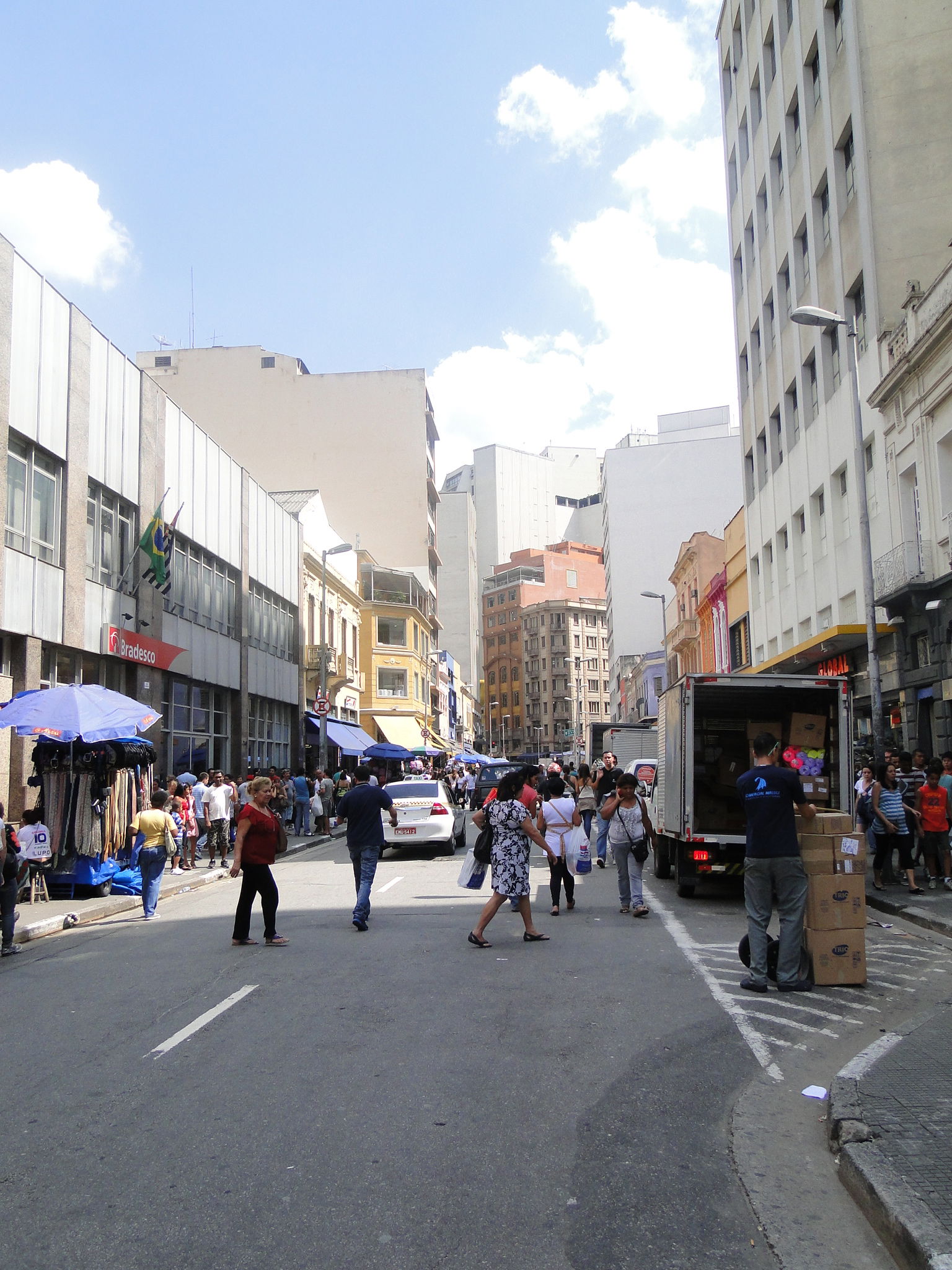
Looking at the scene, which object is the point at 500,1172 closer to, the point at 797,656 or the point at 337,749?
the point at 797,656

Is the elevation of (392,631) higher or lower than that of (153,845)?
higher

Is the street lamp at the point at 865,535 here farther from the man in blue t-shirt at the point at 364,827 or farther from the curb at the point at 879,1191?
the curb at the point at 879,1191

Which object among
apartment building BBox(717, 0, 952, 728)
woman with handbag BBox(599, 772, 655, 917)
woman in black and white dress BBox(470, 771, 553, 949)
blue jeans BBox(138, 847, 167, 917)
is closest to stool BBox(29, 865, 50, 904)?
blue jeans BBox(138, 847, 167, 917)

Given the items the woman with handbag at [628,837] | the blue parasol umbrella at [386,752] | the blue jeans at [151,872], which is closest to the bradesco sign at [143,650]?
the blue jeans at [151,872]

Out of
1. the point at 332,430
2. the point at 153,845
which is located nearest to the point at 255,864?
the point at 153,845

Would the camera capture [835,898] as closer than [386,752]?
Yes

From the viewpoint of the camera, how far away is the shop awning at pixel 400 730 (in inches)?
2100

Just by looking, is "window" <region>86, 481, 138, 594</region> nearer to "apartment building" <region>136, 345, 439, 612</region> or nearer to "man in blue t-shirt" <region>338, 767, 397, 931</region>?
"man in blue t-shirt" <region>338, 767, 397, 931</region>

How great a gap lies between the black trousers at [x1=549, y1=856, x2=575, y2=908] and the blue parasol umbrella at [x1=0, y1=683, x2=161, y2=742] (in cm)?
623

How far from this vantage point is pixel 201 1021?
750cm

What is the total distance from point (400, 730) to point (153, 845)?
4175 centimetres

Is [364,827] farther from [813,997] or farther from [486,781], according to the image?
[486,781]

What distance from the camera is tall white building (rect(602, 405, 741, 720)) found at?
7838 cm

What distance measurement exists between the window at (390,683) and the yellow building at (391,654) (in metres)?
0.03
